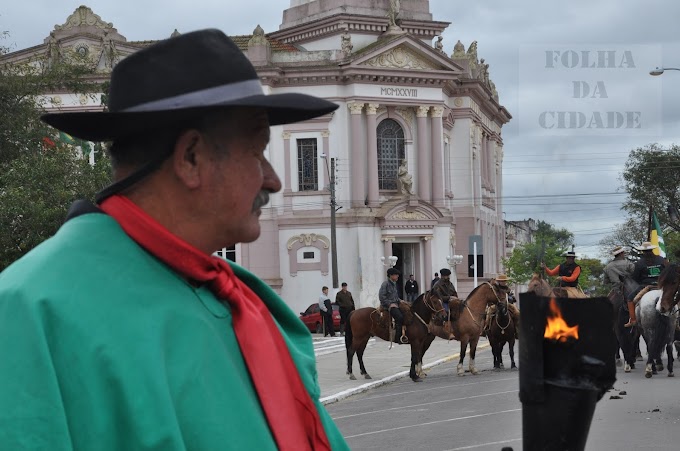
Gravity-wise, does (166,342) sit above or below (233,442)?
above

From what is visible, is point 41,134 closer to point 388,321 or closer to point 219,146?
point 388,321

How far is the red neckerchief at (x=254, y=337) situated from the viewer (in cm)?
256

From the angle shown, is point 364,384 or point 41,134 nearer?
point 364,384

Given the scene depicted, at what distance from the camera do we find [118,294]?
2398 millimetres

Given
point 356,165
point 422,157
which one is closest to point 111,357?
point 356,165

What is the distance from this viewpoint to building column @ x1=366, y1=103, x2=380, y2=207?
59375mm

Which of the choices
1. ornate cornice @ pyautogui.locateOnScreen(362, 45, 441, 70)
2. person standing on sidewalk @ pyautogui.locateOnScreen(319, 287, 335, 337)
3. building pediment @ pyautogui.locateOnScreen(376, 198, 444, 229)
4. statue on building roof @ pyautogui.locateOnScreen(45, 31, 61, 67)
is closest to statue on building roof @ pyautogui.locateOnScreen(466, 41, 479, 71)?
ornate cornice @ pyautogui.locateOnScreen(362, 45, 441, 70)

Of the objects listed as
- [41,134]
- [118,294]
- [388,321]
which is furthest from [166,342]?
[41,134]

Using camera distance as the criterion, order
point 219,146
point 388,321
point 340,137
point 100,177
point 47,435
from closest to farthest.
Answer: point 47,435 < point 219,146 < point 388,321 < point 100,177 < point 340,137

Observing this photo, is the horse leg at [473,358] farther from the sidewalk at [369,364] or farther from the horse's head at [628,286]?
the horse's head at [628,286]

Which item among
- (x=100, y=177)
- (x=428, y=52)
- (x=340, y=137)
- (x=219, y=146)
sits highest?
(x=428, y=52)

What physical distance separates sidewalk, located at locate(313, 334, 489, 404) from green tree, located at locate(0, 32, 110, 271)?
6.54 m

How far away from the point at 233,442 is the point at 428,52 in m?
58.0

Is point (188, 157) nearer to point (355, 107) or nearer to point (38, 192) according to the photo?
point (38, 192)
